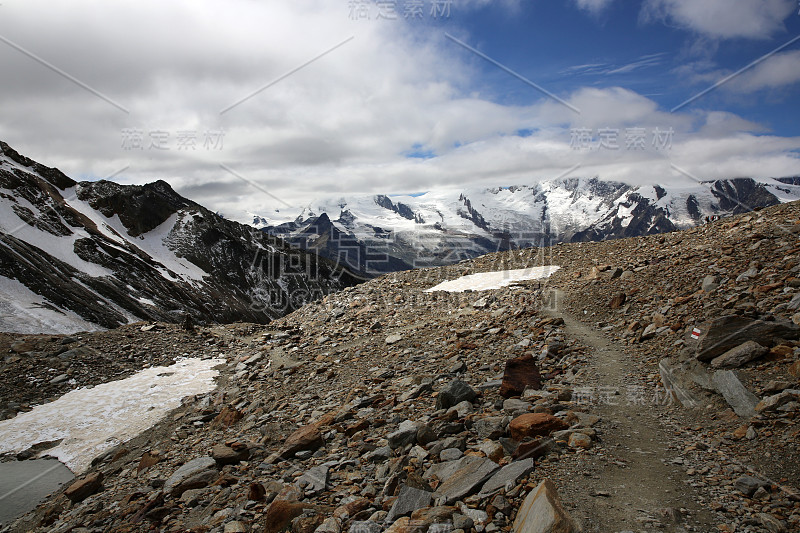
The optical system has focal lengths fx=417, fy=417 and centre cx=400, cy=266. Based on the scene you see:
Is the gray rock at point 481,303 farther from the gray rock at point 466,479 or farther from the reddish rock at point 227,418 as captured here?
the gray rock at point 466,479

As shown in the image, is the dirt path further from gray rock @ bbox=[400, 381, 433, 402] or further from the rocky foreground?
gray rock @ bbox=[400, 381, 433, 402]

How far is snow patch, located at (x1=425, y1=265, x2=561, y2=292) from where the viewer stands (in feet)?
88.3

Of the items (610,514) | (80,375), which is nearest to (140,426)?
(80,375)

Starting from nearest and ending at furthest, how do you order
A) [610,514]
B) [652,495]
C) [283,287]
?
[610,514] < [652,495] < [283,287]

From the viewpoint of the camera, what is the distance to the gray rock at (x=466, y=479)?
714 cm

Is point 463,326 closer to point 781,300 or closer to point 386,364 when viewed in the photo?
point 386,364

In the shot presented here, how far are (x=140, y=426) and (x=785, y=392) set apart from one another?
2158 centimetres

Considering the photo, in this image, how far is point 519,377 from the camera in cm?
1184

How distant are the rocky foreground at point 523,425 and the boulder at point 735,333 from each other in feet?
0.14

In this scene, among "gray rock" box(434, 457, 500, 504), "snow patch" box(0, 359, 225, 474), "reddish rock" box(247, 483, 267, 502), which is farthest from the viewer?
"snow patch" box(0, 359, 225, 474)

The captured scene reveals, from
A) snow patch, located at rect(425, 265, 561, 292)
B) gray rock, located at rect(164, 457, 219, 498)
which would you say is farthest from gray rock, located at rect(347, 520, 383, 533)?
snow patch, located at rect(425, 265, 561, 292)

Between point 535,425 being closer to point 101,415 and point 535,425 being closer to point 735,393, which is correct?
point 735,393

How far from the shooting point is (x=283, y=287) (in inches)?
7544

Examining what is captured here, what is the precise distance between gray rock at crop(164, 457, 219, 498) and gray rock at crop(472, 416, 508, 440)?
6.64 m
